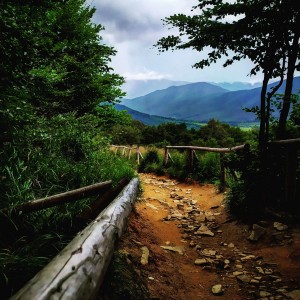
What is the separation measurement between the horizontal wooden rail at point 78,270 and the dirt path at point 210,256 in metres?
0.89

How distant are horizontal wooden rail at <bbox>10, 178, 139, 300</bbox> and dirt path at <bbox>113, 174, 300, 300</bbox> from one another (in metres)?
0.89

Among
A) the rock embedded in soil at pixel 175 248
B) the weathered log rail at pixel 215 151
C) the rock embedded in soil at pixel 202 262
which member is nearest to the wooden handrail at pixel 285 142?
the weathered log rail at pixel 215 151

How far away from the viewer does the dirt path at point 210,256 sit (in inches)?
121

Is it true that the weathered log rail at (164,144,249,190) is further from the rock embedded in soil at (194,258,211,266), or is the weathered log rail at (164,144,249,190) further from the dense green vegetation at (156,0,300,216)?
the rock embedded in soil at (194,258,211,266)

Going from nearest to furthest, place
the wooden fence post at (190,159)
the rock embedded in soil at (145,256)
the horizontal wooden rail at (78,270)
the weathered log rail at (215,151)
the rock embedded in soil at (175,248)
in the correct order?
the horizontal wooden rail at (78,270) < the rock embedded in soil at (145,256) < the rock embedded in soil at (175,248) < the weathered log rail at (215,151) < the wooden fence post at (190,159)

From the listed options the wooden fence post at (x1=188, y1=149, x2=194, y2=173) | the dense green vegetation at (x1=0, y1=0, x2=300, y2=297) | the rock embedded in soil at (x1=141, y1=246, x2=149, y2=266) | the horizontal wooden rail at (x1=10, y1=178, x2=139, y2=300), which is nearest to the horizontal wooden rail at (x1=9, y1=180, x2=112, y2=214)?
the dense green vegetation at (x1=0, y1=0, x2=300, y2=297)

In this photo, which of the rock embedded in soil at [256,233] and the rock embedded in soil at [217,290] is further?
the rock embedded in soil at [256,233]

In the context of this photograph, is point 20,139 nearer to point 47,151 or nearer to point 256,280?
point 47,151

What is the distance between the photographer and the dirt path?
3068 millimetres

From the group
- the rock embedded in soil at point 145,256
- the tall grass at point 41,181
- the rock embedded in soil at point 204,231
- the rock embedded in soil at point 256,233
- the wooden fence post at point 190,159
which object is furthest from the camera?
the wooden fence post at point 190,159

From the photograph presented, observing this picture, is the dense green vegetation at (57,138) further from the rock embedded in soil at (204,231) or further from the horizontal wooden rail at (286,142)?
the rock embedded in soil at (204,231)

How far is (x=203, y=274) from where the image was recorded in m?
3.56

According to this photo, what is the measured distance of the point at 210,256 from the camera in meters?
4.11

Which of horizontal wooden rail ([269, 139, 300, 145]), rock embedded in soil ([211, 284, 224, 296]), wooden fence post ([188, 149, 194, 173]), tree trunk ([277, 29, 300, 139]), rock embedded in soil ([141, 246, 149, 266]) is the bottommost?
rock embedded in soil ([211, 284, 224, 296])
